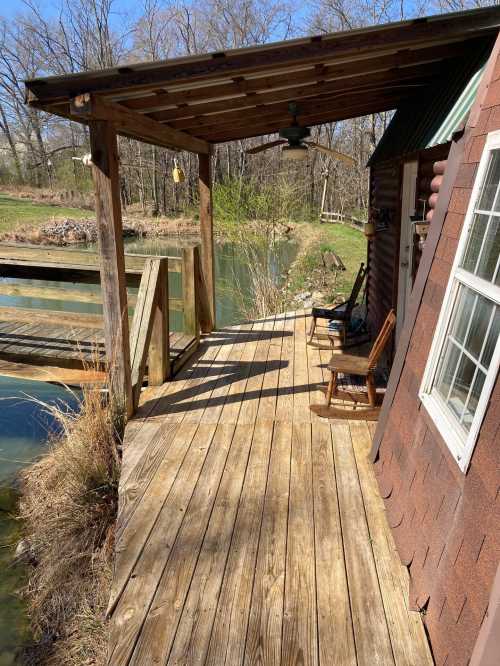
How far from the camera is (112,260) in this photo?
11.6 ft

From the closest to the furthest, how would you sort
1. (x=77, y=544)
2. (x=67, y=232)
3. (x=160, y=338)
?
1. (x=77, y=544)
2. (x=160, y=338)
3. (x=67, y=232)

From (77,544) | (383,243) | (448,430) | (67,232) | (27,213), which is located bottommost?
(67,232)

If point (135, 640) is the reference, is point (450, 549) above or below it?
above

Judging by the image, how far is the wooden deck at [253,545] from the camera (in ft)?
6.36

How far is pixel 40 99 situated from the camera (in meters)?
2.91

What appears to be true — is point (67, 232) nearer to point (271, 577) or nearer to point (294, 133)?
point (294, 133)

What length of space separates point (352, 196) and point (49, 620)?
25.1 m

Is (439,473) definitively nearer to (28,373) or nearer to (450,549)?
(450,549)

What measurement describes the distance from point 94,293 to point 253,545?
2.79 metres

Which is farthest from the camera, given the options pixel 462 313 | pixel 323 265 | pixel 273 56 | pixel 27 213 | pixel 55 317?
pixel 27 213

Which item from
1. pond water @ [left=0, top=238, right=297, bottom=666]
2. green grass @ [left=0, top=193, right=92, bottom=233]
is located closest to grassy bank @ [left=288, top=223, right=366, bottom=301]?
pond water @ [left=0, top=238, right=297, bottom=666]

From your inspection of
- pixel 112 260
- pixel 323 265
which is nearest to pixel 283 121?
pixel 112 260

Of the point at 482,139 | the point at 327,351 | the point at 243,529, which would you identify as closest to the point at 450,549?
the point at 243,529

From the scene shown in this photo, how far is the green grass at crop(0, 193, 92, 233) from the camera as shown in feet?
67.3
